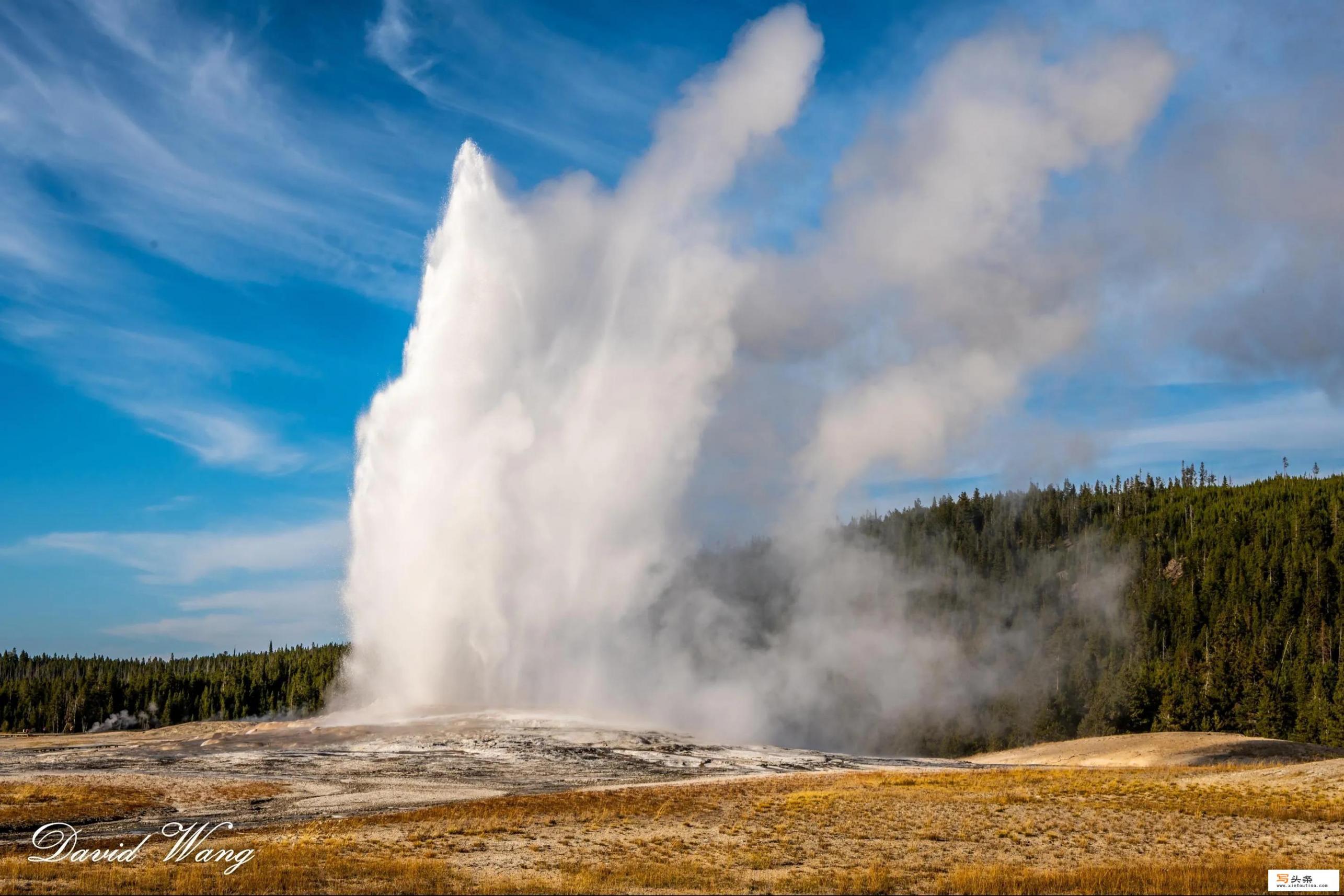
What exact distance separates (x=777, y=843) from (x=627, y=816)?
5.74 m

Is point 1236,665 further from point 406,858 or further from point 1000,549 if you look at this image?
point 406,858

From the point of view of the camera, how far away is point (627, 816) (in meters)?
27.9

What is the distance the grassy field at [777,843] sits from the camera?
60.0ft

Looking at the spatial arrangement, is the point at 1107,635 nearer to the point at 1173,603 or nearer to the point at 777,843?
the point at 1173,603

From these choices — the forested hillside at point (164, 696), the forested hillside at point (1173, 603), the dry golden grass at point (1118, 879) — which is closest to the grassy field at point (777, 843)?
the dry golden grass at point (1118, 879)

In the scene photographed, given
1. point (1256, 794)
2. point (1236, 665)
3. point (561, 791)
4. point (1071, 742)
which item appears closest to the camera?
point (1256, 794)

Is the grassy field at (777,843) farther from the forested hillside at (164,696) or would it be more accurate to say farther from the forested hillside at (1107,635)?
the forested hillside at (164,696)

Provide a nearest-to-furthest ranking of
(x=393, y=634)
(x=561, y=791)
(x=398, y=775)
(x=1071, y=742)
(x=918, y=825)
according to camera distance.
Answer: (x=918, y=825) < (x=561, y=791) < (x=398, y=775) < (x=393, y=634) < (x=1071, y=742)

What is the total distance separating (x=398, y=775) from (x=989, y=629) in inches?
4271

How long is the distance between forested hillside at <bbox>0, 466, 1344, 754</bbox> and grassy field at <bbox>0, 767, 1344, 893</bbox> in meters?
59.3

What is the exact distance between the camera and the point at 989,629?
132 meters

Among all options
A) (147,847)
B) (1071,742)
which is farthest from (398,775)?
(1071,742)

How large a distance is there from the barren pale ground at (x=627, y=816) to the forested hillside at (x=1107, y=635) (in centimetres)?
4538

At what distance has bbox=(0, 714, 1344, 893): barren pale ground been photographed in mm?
18844
